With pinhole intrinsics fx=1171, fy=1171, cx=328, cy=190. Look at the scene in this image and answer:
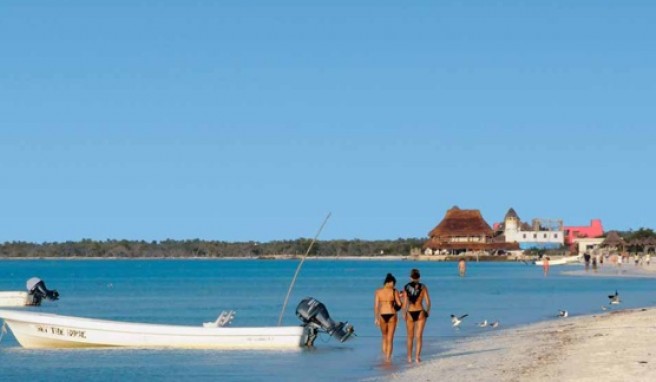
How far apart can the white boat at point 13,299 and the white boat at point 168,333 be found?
3280cm

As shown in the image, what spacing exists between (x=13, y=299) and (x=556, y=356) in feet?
152

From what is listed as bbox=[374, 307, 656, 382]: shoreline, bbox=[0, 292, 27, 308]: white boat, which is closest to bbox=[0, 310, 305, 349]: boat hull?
bbox=[374, 307, 656, 382]: shoreline

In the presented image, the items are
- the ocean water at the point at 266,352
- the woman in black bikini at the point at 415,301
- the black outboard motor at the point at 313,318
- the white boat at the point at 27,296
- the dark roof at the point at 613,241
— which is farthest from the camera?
the dark roof at the point at 613,241

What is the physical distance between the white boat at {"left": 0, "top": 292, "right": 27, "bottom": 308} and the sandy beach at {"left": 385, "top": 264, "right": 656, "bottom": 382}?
36.1 metres

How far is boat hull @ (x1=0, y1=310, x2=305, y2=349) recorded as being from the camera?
3203cm

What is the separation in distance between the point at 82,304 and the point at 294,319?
24.5 m

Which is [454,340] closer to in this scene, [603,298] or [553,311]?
[553,311]

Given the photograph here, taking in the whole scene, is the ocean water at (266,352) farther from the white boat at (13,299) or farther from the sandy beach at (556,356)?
the white boat at (13,299)

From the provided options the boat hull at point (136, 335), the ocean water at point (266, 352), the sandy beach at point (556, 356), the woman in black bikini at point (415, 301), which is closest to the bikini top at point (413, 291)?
the woman in black bikini at point (415, 301)

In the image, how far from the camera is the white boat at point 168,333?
32031 millimetres

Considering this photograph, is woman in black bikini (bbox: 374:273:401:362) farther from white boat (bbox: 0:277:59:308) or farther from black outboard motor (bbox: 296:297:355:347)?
white boat (bbox: 0:277:59:308)

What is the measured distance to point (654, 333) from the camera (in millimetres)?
30141

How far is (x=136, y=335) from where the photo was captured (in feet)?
108

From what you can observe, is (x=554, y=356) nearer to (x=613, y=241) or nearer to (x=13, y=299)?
(x=13, y=299)
